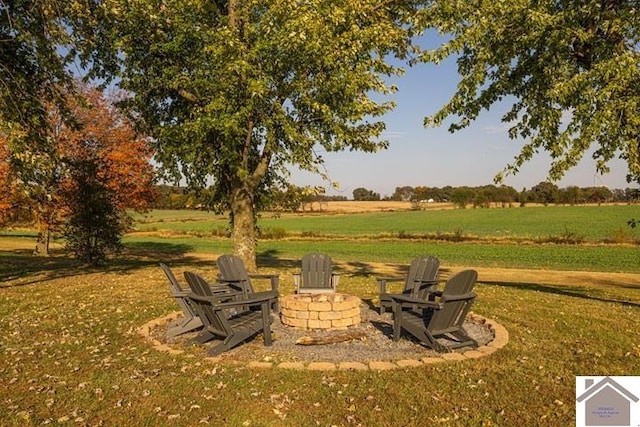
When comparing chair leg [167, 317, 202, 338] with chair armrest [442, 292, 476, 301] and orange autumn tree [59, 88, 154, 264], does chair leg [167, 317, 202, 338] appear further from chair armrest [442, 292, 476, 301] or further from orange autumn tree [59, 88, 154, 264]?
orange autumn tree [59, 88, 154, 264]

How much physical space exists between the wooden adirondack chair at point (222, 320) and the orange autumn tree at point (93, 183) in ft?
22.4

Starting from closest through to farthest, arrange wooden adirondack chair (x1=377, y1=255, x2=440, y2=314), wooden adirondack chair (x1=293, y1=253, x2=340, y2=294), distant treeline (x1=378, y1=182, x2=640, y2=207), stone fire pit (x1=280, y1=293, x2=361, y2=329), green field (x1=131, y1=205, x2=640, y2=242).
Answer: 1. stone fire pit (x1=280, y1=293, x2=361, y2=329)
2. wooden adirondack chair (x1=377, y1=255, x2=440, y2=314)
3. wooden adirondack chair (x1=293, y1=253, x2=340, y2=294)
4. green field (x1=131, y1=205, x2=640, y2=242)
5. distant treeline (x1=378, y1=182, x2=640, y2=207)

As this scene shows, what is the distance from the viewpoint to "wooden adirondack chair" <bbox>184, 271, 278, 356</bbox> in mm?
6227

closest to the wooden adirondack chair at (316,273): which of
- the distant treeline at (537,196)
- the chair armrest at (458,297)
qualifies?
the chair armrest at (458,297)

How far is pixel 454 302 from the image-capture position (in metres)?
6.32

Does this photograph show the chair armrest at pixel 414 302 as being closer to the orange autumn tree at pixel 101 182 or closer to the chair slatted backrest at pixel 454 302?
the chair slatted backrest at pixel 454 302

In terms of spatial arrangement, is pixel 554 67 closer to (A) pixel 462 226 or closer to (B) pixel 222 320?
(B) pixel 222 320

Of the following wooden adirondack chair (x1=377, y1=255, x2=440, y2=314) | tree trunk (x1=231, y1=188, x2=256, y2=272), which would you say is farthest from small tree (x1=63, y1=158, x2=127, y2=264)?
wooden adirondack chair (x1=377, y1=255, x2=440, y2=314)

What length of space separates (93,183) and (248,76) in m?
8.65

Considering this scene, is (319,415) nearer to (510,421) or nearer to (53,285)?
(510,421)

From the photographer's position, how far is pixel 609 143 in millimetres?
8625

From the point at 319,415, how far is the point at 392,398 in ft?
2.65

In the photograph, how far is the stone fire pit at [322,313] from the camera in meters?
7.58

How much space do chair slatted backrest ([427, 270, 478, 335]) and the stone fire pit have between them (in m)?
1.61
